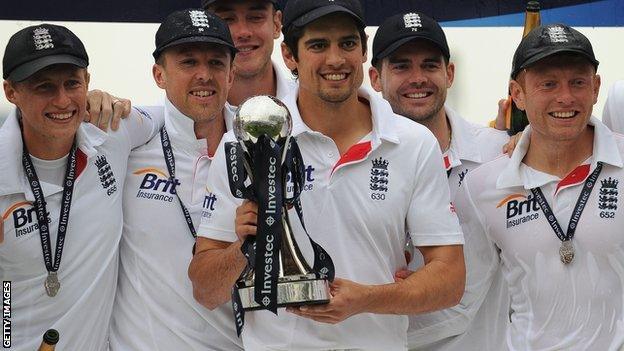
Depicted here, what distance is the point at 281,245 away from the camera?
4.12 metres

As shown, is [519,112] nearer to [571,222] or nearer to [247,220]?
[571,222]

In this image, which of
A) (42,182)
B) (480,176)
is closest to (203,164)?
(42,182)

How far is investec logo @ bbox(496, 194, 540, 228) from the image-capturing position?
4805 mm

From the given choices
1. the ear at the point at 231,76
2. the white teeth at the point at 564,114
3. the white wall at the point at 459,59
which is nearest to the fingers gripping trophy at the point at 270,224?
the ear at the point at 231,76

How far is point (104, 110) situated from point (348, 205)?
39.5 inches

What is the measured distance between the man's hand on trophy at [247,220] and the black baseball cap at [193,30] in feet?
3.15

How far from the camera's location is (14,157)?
185 inches

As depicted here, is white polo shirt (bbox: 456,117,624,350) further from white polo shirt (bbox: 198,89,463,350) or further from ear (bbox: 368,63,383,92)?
ear (bbox: 368,63,383,92)

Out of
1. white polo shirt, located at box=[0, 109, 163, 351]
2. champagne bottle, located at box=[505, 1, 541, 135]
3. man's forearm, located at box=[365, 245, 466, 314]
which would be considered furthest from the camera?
champagne bottle, located at box=[505, 1, 541, 135]

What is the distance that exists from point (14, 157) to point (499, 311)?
182cm

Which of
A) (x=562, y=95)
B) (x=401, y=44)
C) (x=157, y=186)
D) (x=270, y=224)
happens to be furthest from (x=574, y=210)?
(x=157, y=186)

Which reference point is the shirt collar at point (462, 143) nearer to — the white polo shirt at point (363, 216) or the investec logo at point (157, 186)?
the white polo shirt at point (363, 216)

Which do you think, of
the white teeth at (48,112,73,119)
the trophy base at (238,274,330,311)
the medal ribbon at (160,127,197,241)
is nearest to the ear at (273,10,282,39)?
the medal ribbon at (160,127,197,241)

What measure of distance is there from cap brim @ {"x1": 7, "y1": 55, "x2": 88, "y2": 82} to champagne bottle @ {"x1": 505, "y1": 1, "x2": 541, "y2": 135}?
1721mm
